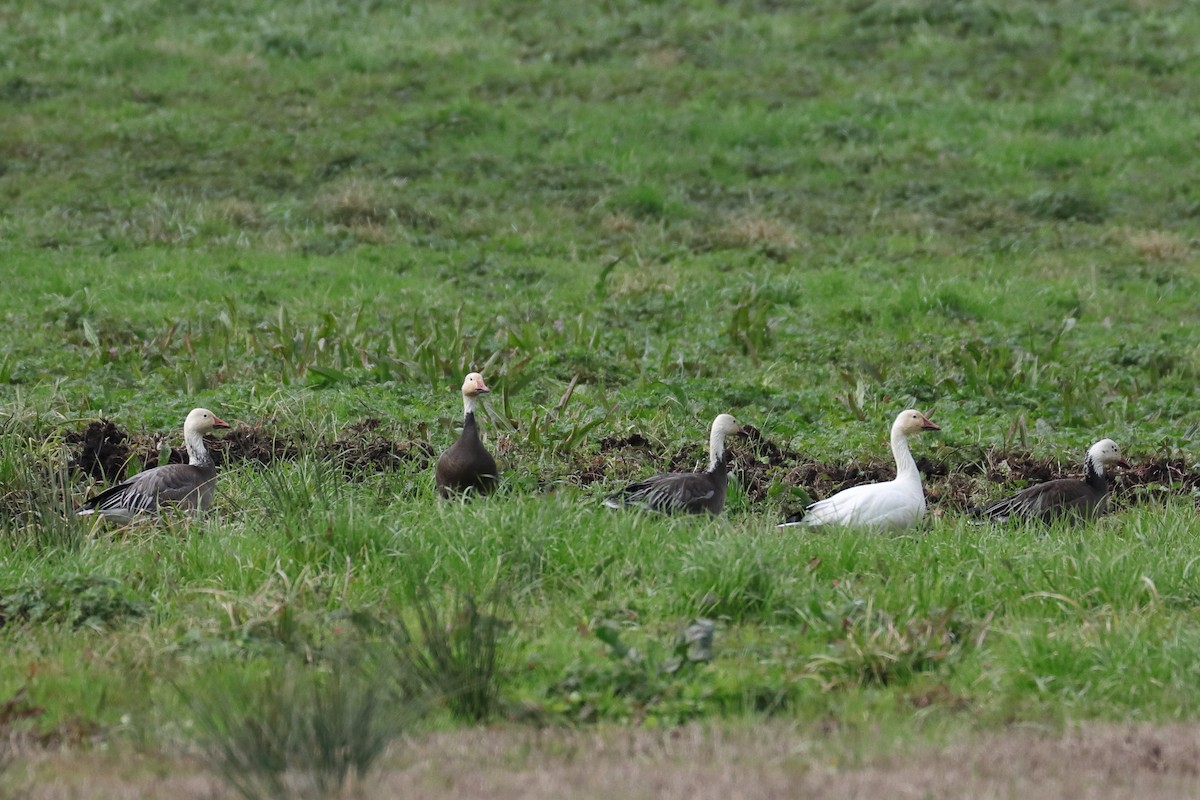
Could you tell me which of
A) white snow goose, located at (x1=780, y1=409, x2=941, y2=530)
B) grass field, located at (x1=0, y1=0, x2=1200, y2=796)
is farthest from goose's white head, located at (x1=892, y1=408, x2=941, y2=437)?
grass field, located at (x1=0, y1=0, x2=1200, y2=796)

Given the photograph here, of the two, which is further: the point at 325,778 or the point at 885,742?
the point at 885,742

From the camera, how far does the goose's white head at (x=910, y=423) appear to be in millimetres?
9219

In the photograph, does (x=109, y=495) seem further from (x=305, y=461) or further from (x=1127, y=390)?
(x=1127, y=390)

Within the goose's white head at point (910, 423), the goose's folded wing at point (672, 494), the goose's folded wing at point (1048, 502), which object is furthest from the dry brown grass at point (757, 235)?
the goose's folded wing at point (672, 494)

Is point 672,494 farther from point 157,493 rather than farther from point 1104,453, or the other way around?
point 157,493

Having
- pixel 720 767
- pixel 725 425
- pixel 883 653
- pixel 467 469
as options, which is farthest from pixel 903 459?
pixel 720 767

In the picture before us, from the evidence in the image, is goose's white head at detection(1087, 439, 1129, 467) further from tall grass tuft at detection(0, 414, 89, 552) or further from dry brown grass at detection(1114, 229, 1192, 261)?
dry brown grass at detection(1114, 229, 1192, 261)

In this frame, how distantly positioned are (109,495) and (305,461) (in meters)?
1.52

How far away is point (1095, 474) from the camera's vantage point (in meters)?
9.20

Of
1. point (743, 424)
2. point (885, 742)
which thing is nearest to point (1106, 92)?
point (743, 424)

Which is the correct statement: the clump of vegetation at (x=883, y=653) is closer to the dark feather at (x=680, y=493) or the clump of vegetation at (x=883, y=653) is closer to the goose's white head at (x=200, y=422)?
the dark feather at (x=680, y=493)

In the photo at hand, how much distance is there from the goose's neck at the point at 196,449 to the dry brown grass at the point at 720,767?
423 centimetres

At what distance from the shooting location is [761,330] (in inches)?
529

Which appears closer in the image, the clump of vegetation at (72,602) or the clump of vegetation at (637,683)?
the clump of vegetation at (637,683)
